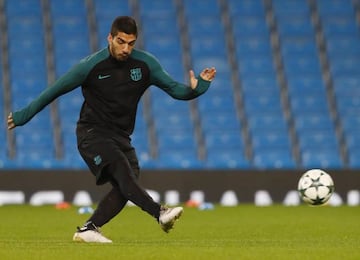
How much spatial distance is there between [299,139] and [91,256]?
41.1 feet

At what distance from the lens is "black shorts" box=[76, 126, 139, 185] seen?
7664 millimetres

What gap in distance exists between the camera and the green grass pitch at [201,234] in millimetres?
6625

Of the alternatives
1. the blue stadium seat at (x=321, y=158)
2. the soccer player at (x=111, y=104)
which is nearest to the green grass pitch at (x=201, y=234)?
the soccer player at (x=111, y=104)

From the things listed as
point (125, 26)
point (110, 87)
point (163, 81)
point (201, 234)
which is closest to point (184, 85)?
point (163, 81)

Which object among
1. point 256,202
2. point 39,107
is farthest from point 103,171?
point 256,202

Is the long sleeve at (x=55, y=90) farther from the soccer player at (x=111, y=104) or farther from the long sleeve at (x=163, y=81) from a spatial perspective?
the long sleeve at (x=163, y=81)

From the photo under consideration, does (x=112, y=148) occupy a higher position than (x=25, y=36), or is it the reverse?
(x=25, y=36)

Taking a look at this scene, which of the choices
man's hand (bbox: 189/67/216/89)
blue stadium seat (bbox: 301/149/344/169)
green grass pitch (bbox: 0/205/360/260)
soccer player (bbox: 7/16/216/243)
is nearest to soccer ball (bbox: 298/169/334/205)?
green grass pitch (bbox: 0/205/360/260)

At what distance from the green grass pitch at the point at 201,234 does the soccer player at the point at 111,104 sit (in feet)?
1.35

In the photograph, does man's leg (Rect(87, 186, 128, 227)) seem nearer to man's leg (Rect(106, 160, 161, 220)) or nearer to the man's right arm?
man's leg (Rect(106, 160, 161, 220))

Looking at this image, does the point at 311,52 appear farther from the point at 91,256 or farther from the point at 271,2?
the point at 91,256

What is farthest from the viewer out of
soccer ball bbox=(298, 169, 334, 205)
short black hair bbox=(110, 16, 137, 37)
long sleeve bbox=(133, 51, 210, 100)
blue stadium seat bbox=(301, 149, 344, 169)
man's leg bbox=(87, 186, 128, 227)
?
blue stadium seat bbox=(301, 149, 344, 169)

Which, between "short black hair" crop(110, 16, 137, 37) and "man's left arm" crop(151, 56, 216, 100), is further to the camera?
"man's left arm" crop(151, 56, 216, 100)

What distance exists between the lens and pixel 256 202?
16578 millimetres
